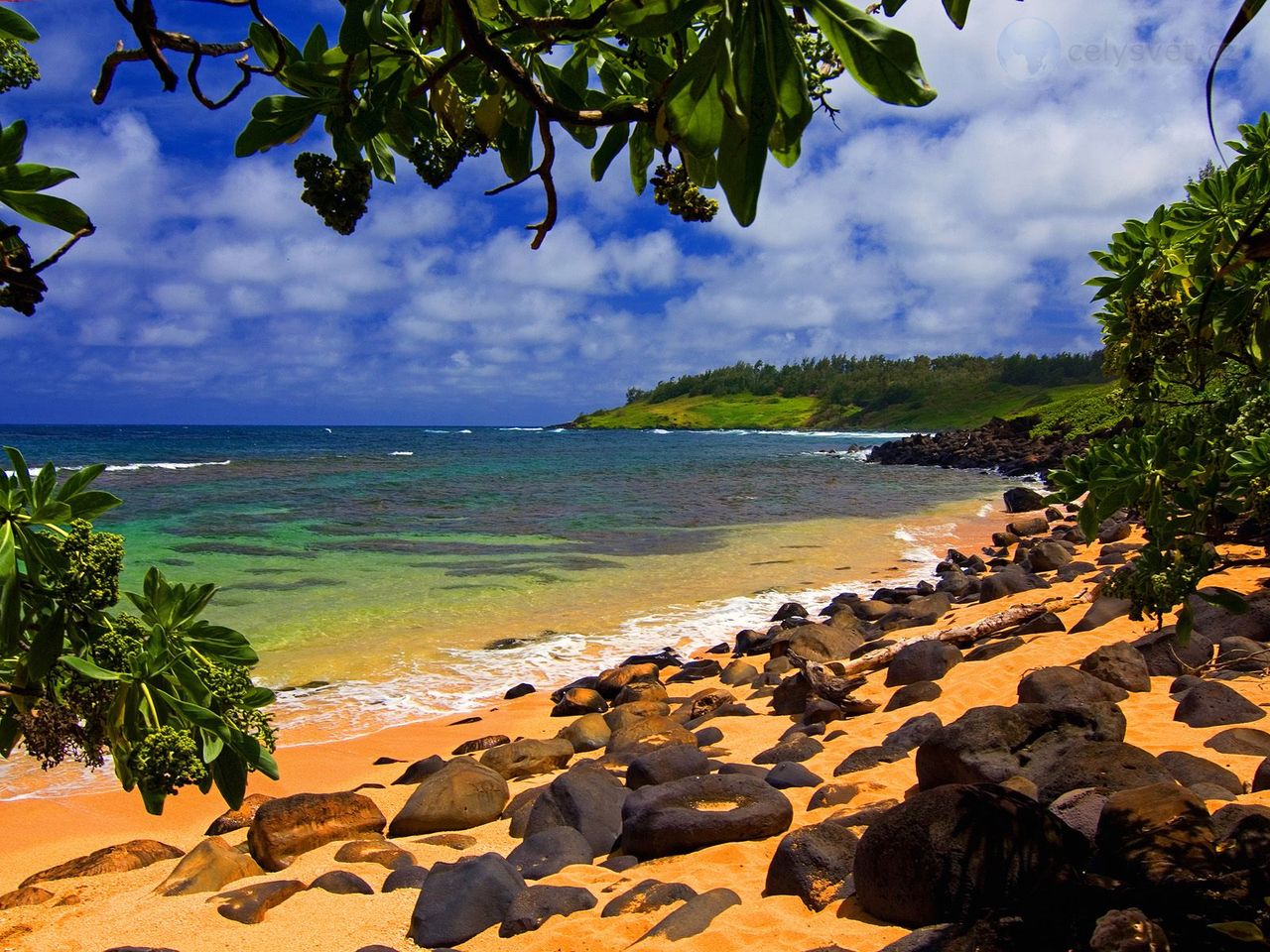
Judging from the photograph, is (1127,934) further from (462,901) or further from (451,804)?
(451,804)

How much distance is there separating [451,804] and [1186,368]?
184 inches

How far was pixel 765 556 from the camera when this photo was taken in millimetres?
16750

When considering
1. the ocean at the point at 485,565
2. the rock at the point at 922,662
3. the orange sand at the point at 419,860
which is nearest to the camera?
the orange sand at the point at 419,860

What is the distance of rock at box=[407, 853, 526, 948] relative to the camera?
12.0 ft

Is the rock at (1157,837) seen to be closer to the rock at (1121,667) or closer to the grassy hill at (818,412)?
the rock at (1121,667)

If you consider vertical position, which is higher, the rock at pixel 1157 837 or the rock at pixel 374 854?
the rock at pixel 1157 837

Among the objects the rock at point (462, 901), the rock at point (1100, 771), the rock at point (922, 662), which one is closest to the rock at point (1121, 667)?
the rock at point (922, 662)

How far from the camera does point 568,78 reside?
1.79 meters

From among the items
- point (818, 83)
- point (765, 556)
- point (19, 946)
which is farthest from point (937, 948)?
point (765, 556)

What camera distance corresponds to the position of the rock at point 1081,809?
327cm

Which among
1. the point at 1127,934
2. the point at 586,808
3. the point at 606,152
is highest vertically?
the point at 606,152

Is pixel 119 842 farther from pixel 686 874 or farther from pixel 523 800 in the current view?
pixel 686 874

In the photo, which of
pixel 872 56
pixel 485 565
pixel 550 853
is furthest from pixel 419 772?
pixel 485 565

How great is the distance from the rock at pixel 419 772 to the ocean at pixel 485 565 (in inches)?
64.6
